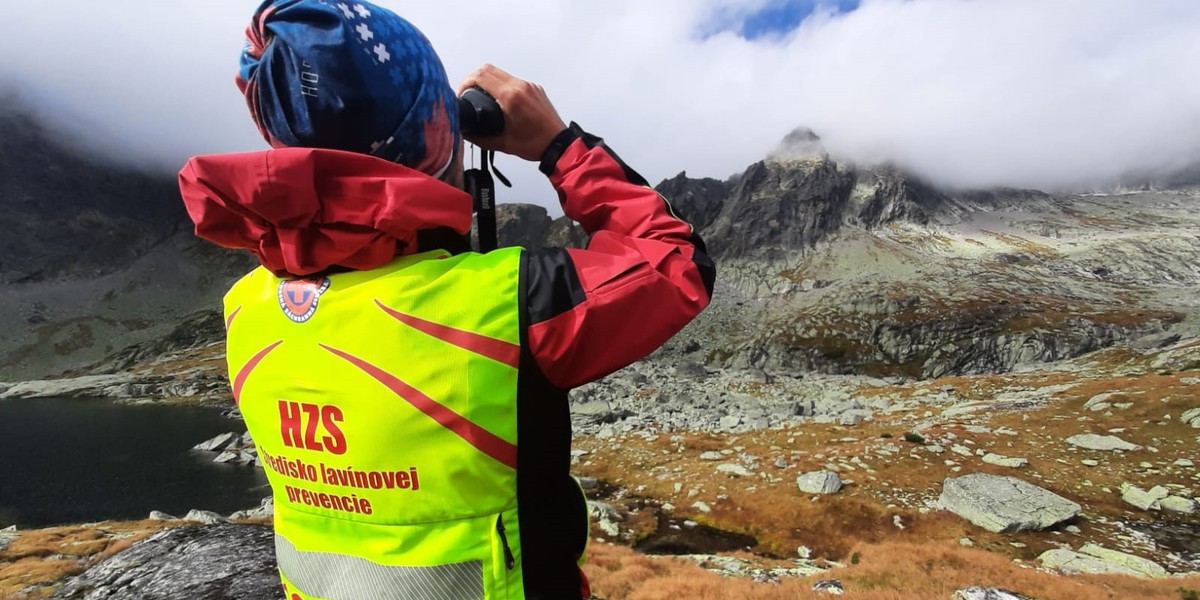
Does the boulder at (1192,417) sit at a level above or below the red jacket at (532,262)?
below

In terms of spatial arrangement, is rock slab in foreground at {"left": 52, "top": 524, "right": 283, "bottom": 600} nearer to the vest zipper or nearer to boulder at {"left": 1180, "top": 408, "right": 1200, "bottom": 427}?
the vest zipper

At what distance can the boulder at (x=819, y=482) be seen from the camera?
65.4 feet

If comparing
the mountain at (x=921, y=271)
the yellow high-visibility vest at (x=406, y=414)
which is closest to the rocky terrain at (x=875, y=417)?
the mountain at (x=921, y=271)

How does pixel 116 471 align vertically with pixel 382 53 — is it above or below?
below

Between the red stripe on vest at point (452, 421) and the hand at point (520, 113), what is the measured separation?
3.69ft

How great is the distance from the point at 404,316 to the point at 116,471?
6061cm

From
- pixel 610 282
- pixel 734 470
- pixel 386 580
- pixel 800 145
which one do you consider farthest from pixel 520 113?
pixel 800 145

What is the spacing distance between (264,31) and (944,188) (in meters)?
203

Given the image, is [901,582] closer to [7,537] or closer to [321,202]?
[321,202]

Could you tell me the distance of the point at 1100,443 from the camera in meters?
22.6

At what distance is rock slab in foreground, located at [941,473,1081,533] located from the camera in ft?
51.9

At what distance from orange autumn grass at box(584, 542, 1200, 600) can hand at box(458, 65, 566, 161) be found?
32.8 feet

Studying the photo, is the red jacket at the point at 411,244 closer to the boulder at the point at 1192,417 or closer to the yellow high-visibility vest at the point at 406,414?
the yellow high-visibility vest at the point at 406,414

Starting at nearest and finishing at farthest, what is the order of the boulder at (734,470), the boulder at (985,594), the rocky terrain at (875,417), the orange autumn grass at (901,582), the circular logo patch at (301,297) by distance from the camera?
the circular logo patch at (301,297) → the boulder at (985,594) → the orange autumn grass at (901,582) → the rocky terrain at (875,417) → the boulder at (734,470)
